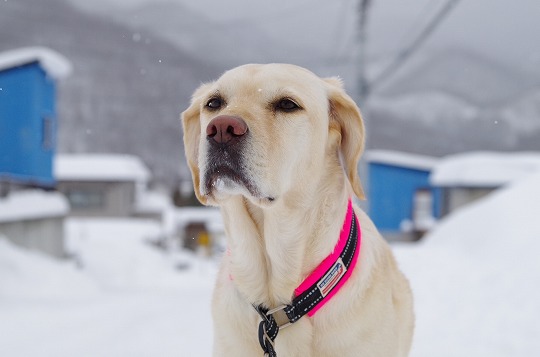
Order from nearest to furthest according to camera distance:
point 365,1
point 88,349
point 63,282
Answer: point 88,349 < point 365,1 < point 63,282

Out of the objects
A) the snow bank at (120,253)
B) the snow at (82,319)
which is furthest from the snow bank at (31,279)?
the snow bank at (120,253)

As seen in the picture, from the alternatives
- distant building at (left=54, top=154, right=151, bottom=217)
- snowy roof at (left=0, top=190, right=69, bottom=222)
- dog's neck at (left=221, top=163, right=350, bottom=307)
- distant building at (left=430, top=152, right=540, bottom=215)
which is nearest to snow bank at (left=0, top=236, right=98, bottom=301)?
snowy roof at (left=0, top=190, right=69, bottom=222)

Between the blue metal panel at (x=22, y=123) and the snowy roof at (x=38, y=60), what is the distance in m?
0.17

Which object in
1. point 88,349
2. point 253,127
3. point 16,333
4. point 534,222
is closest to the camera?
point 253,127

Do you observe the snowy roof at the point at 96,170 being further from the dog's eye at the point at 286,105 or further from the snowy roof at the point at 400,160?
the dog's eye at the point at 286,105

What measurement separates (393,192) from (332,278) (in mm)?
22278

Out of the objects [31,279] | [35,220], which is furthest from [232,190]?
[35,220]

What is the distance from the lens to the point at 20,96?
14.9 m

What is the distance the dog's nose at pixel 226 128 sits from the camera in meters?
2.04

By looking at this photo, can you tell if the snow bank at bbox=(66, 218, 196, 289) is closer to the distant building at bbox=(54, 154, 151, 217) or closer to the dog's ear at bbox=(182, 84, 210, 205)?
the distant building at bbox=(54, 154, 151, 217)

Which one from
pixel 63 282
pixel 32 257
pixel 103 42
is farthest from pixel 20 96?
pixel 103 42

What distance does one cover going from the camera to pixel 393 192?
A: 23.9 meters

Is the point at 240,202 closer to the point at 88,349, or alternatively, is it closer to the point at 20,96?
the point at 88,349

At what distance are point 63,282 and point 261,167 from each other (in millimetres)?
11761
